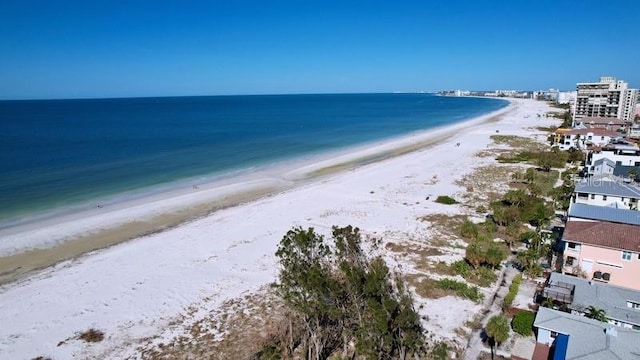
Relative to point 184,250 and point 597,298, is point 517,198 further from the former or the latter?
point 184,250

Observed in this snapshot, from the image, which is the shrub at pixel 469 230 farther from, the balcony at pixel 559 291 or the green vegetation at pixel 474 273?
the balcony at pixel 559 291

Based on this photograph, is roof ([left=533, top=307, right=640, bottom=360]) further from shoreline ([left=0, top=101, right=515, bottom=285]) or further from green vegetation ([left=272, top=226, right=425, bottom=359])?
shoreline ([left=0, top=101, right=515, bottom=285])

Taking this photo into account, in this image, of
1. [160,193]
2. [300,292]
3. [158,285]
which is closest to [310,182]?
[160,193]

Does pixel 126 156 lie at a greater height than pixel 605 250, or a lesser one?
greater

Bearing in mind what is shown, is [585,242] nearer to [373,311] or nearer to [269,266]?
[373,311]

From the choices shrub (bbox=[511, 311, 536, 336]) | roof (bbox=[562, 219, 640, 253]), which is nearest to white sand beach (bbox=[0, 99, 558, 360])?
shrub (bbox=[511, 311, 536, 336])

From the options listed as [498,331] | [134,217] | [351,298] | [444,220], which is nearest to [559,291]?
[498,331]
